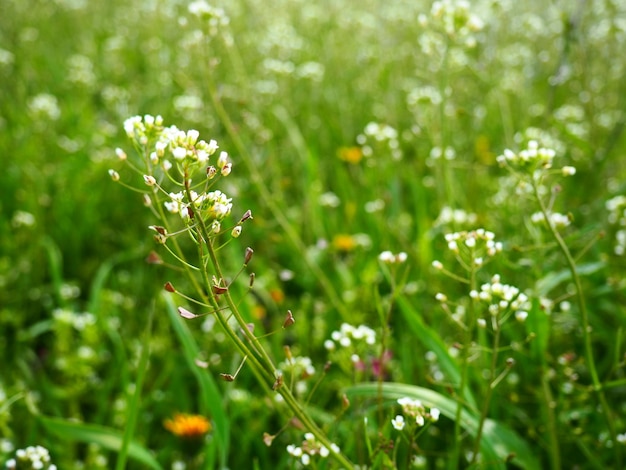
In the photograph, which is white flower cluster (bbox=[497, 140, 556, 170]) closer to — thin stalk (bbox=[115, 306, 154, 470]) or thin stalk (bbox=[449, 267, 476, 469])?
thin stalk (bbox=[449, 267, 476, 469])

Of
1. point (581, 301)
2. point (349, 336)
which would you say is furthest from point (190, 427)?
point (581, 301)

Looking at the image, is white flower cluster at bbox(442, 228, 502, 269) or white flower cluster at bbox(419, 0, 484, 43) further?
white flower cluster at bbox(419, 0, 484, 43)

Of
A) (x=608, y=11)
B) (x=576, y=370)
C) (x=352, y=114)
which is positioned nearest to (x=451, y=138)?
(x=352, y=114)

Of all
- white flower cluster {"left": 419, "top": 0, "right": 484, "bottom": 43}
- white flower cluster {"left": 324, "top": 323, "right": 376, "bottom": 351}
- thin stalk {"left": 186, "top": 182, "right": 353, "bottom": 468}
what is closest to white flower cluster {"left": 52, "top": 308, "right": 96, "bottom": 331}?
white flower cluster {"left": 324, "top": 323, "right": 376, "bottom": 351}

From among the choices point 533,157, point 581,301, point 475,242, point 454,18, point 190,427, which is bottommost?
point 190,427

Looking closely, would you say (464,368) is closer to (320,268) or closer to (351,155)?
(320,268)

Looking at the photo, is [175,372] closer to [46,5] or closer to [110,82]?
[110,82]
